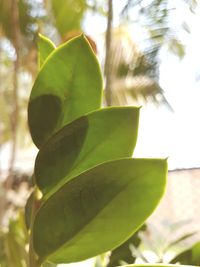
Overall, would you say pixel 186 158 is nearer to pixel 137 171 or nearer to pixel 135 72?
pixel 137 171

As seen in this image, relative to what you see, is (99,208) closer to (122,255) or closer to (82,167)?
(82,167)

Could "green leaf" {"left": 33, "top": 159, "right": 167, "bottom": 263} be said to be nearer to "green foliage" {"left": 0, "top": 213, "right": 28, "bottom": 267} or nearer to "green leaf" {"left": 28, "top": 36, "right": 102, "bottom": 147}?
"green leaf" {"left": 28, "top": 36, "right": 102, "bottom": 147}

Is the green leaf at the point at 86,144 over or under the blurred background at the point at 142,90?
over

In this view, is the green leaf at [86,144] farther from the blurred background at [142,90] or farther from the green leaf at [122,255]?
the green leaf at [122,255]

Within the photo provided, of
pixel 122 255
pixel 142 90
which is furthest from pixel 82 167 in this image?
pixel 142 90

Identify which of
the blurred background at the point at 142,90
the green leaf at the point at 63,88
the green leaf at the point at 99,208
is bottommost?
the blurred background at the point at 142,90

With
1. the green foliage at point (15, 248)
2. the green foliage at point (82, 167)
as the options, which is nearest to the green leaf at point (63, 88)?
the green foliage at point (82, 167)
